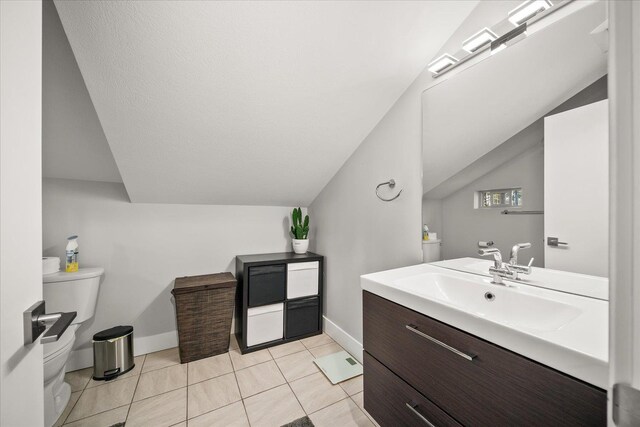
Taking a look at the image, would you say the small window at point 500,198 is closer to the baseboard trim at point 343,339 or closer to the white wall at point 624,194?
the white wall at point 624,194

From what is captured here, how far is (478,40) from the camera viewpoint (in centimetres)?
123

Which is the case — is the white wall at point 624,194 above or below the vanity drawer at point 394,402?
above

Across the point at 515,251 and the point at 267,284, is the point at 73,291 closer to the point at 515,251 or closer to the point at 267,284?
the point at 267,284

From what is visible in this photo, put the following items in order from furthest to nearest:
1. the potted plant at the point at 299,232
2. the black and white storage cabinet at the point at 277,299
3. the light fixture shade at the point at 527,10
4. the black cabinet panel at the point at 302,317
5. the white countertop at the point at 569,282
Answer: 1. the potted plant at the point at 299,232
2. the black cabinet panel at the point at 302,317
3. the black and white storage cabinet at the point at 277,299
4. the light fixture shade at the point at 527,10
5. the white countertop at the point at 569,282

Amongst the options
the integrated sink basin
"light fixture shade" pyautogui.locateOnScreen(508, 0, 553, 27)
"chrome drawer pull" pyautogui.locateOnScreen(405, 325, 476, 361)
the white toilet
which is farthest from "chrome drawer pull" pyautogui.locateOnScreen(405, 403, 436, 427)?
the white toilet

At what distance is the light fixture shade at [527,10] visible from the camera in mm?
1027

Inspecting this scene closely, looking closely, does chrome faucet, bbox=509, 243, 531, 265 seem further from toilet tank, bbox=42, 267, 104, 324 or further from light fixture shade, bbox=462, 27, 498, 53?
toilet tank, bbox=42, 267, 104, 324

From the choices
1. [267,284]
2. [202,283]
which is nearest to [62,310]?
[202,283]

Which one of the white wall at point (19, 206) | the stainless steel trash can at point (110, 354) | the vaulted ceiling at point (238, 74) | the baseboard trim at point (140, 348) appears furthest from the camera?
the baseboard trim at point (140, 348)

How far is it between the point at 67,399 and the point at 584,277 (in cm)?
276

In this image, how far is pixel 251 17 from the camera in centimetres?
117

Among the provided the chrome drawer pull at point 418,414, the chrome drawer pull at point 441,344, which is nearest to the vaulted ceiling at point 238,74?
the chrome drawer pull at point 441,344

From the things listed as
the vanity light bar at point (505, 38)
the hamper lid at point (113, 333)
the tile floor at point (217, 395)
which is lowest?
the tile floor at point (217, 395)

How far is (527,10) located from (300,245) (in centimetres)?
219
